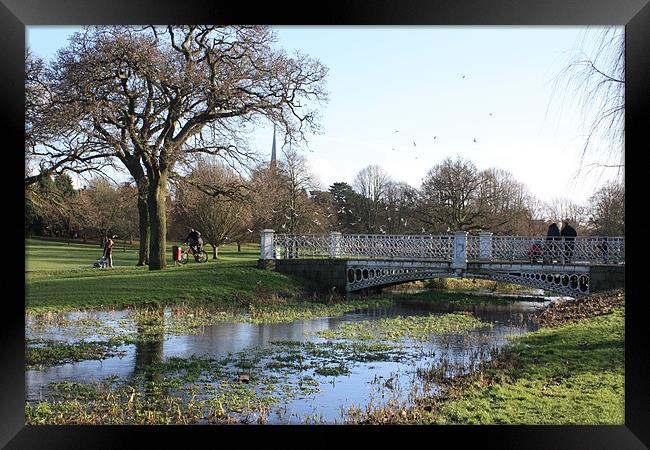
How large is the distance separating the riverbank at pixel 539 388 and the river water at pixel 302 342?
1.23 feet

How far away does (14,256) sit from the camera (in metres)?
4.82

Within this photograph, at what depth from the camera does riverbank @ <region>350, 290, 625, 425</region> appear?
207 inches

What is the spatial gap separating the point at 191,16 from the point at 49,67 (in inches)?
410

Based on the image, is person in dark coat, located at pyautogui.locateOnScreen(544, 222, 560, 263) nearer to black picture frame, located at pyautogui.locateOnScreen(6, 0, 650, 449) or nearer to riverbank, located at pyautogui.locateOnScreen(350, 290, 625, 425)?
riverbank, located at pyautogui.locateOnScreen(350, 290, 625, 425)

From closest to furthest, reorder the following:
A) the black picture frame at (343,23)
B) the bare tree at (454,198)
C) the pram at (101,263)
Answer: the black picture frame at (343,23), the pram at (101,263), the bare tree at (454,198)

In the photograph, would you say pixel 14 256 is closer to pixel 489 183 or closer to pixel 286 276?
pixel 286 276

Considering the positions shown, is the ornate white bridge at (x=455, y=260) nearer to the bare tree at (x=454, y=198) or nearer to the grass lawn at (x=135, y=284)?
the grass lawn at (x=135, y=284)

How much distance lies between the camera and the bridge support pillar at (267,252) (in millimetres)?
16297

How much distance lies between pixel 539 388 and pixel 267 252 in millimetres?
10991

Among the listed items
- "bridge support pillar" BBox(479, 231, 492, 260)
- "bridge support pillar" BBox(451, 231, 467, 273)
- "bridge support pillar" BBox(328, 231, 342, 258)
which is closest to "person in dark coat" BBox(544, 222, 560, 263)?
"bridge support pillar" BBox(479, 231, 492, 260)

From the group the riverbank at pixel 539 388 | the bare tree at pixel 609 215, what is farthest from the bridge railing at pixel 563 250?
the riverbank at pixel 539 388

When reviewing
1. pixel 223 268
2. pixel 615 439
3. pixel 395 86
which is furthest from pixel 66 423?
pixel 395 86

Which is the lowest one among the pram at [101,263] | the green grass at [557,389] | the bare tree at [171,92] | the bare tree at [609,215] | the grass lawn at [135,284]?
the green grass at [557,389]

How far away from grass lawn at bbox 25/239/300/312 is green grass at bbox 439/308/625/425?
6766 mm
